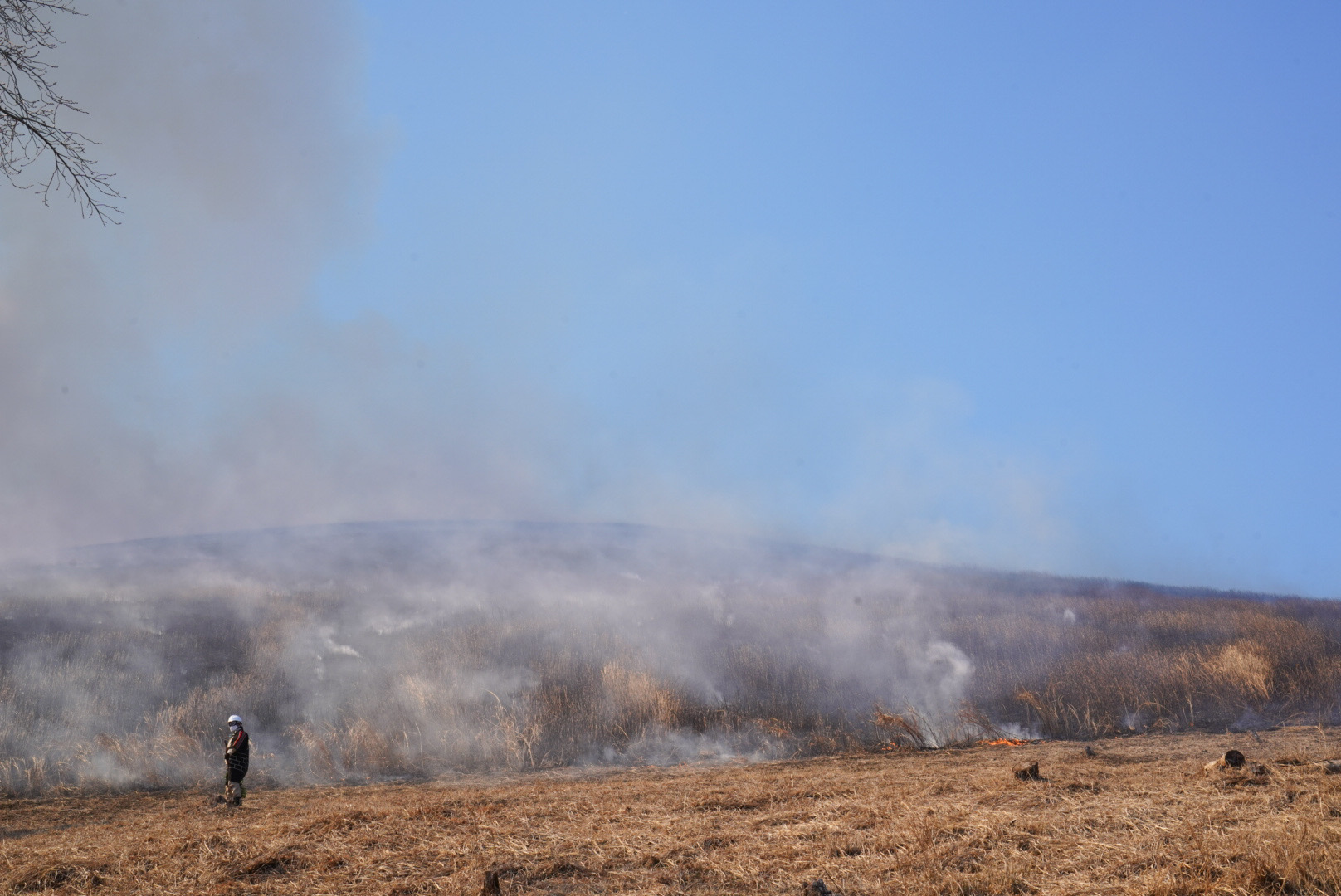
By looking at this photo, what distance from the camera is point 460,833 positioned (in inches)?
328

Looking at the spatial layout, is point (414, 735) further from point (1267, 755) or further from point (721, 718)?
point (1267, 755)

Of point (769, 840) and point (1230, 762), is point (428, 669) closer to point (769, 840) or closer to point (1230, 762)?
point (769, 840)

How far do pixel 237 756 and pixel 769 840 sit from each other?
10430 mm

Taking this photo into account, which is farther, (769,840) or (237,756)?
(237,756)

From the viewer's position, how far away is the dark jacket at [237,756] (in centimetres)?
1334

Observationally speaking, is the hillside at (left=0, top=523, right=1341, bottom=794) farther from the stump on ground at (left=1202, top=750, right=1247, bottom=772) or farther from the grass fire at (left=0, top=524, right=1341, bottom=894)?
the stump on ground at (left=1202, top=750, right=1247, bottom=772)

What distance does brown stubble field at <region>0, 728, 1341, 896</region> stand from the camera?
5.85 m

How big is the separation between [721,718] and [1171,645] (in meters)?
15.1

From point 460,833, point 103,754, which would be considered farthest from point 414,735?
point 460,833

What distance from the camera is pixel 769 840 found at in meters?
7.67

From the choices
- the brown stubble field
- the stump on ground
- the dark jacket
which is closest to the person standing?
the dark jacket

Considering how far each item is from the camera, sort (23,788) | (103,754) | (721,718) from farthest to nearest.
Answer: (721,718) < (103,754) < (23,788)

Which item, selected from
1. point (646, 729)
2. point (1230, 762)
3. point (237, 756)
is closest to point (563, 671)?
point (646, 729)

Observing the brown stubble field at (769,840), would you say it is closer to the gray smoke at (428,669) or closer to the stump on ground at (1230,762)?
the stump on ground at (1230,762)
